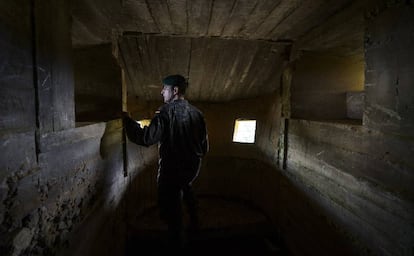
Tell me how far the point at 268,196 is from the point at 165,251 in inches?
65.7

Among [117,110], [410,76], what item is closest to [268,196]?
[117,110]

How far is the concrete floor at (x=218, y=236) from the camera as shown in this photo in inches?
135

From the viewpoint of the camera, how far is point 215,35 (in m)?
2.91

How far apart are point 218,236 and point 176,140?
1.66m

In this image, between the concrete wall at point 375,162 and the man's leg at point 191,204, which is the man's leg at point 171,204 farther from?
the concrete wall at point 375,162

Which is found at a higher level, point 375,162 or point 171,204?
point 375,162

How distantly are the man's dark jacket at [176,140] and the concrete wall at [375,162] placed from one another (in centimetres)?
125

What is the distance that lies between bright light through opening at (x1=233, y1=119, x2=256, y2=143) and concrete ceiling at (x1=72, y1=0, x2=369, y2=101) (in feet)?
2.36

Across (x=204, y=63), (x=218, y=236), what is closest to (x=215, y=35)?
(x=204, y=63)

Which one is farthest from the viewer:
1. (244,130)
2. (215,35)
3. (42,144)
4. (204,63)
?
(244,130)

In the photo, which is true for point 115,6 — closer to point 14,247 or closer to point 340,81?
point 14,247

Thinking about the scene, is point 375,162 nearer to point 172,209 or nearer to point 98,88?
point 172,209

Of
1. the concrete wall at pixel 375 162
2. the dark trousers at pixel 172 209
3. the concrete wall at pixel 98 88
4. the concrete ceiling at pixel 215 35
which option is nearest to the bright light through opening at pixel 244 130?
the concrete ceiling at pixel 215 35

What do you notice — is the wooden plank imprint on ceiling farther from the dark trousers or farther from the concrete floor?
the concrete floor
